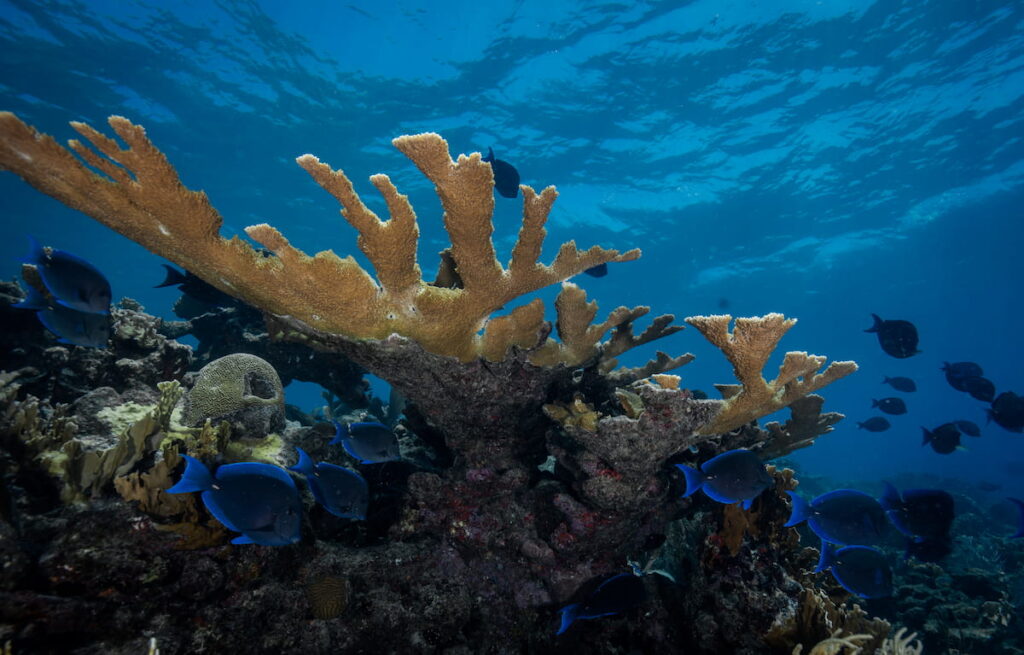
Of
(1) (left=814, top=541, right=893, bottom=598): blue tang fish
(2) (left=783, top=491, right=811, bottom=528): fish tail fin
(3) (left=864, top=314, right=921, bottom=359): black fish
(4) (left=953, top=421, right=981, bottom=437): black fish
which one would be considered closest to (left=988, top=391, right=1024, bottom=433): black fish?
(3) (left=864, top=314, right=921, bottom=359): black fish

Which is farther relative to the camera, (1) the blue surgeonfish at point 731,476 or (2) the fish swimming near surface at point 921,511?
(2) the fish swimming near surface at point 921,511

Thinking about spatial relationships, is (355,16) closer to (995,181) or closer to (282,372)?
(282,372)

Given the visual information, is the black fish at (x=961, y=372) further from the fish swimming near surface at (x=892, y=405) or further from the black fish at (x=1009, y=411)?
the fish swimming near surface at (x=892, y=405)

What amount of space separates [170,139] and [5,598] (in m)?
26.1

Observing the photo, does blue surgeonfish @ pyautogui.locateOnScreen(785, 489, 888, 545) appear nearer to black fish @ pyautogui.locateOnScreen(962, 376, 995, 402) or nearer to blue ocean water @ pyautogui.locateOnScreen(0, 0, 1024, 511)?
black fish @ pyautogui.locateOnScreen(962, 376, 995, 402)

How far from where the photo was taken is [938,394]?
325 feet

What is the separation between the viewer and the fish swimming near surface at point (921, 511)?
3.67 m

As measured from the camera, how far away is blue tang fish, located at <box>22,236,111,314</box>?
3.01 m

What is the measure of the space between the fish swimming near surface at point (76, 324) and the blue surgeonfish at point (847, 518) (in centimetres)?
587

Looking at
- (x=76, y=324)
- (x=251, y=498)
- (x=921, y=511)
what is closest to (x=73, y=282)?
(x=76, y=324)

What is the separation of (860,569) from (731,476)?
6.54 ft

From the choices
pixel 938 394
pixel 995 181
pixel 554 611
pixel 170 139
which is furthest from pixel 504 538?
pixel 938 394

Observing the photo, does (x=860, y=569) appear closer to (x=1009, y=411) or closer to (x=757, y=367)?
(x=757, y=367)

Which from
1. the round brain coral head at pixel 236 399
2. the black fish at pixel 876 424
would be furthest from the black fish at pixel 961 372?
the round brain coral head at pixel 236 399
